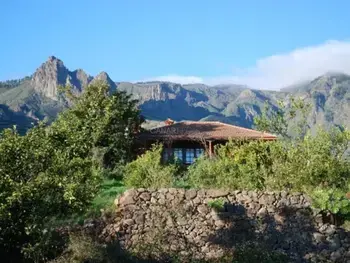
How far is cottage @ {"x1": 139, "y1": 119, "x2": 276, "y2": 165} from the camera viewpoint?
1284 inches

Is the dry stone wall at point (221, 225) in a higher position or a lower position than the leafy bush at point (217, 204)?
lower

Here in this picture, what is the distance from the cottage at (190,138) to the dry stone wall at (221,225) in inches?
577

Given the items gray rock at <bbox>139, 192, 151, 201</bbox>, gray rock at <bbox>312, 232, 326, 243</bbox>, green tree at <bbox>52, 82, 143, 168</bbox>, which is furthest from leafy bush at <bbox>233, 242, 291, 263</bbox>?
green tree at <bbox>52, 82, 143, 168</bbox>

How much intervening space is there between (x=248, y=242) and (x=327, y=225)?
284 cm

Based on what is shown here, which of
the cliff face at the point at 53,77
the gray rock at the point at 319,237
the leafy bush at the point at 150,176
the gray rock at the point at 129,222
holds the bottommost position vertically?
the gray rock at the point at 319,237

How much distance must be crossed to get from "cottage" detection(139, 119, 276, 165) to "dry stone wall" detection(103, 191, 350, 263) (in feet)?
48.1

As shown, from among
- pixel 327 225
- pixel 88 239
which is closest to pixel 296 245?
pixel 327 225

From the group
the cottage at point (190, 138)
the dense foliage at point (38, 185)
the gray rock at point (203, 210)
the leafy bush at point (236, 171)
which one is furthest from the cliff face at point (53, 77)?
the dense foliage at point (38, 185)

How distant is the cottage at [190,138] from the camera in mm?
32625

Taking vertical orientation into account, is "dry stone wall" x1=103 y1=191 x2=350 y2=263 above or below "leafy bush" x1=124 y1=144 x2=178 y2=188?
below

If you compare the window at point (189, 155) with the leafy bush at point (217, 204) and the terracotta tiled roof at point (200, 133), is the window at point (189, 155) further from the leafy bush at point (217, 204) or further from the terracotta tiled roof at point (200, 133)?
the leafy bush at point (217, 204)

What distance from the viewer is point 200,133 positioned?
1340 inches

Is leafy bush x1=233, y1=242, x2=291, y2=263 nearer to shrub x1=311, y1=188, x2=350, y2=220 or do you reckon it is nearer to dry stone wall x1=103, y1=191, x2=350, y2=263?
dry stone wall x1=103, y1=191, x2=350, y2=263

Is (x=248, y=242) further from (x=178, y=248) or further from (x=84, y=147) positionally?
(x=84, y=147)
